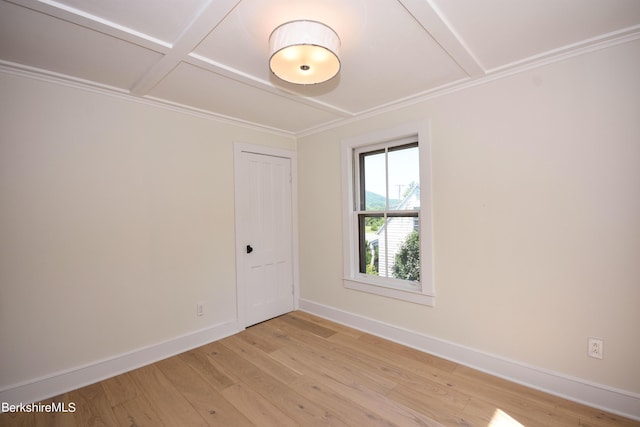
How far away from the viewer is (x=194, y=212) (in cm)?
304

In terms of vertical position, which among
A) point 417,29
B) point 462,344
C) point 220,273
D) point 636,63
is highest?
point 417,29

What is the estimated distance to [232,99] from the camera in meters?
2.73

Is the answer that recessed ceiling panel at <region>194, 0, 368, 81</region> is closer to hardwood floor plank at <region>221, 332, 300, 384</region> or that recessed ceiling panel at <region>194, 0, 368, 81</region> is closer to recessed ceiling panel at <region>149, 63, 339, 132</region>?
recessed ceiling panel at <region>149, 63, 339, 132</region>

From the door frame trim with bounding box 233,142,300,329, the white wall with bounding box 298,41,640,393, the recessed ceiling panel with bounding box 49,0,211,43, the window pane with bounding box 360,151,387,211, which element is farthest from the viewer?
the door frame trim with bounding box 233,142,300,329

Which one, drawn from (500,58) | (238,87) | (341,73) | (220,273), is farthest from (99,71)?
(500,58)

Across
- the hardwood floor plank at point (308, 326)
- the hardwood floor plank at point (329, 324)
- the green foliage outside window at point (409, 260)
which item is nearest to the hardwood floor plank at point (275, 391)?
the hardwood floor plank at point (308, 326)

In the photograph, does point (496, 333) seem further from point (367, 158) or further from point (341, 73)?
point (341, 73)

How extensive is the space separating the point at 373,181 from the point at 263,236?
1522mm

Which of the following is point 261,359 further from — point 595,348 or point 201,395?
point 595,348

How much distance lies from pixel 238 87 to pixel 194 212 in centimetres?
135

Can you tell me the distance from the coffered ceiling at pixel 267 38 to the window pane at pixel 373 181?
837 mm

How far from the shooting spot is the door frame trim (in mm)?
3358

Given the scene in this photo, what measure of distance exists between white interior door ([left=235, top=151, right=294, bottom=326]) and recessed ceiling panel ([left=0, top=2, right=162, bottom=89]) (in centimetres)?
144

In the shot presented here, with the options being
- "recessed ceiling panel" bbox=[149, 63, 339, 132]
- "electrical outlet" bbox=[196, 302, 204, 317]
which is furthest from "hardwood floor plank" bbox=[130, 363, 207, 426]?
"recessed ceiling panel" bbox=[149, 63, 339, 132]
